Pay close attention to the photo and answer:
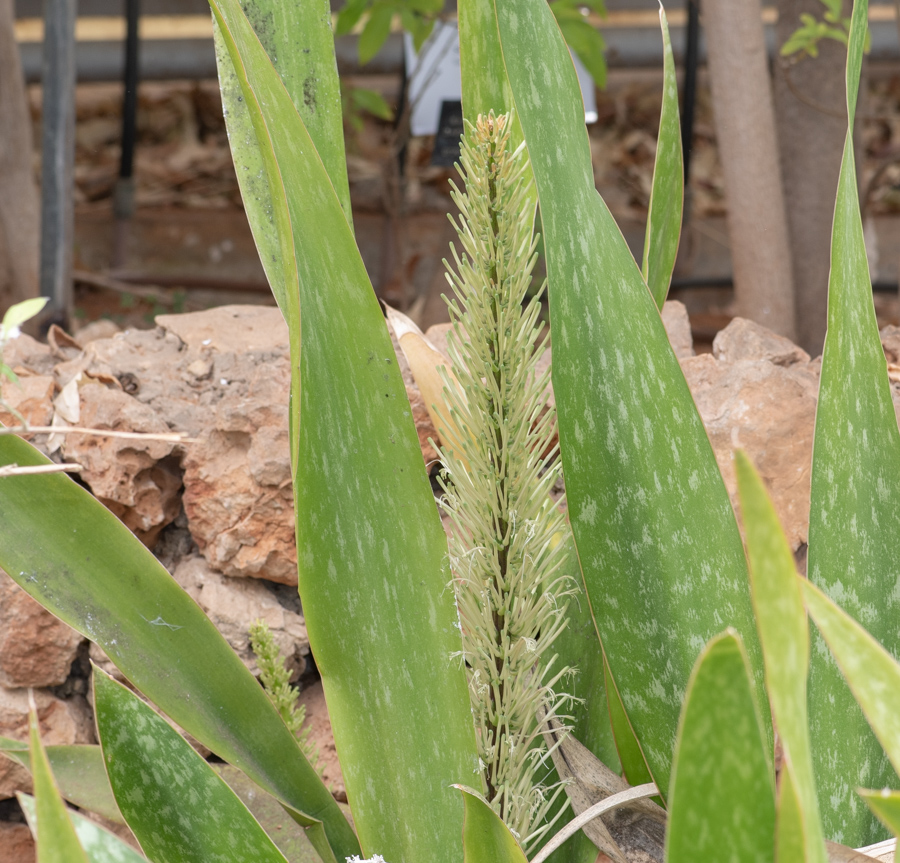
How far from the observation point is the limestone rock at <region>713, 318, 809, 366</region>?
84 centimetres

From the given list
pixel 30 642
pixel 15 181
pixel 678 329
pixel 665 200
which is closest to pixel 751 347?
pixel 678 329

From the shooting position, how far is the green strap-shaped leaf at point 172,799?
400 mm

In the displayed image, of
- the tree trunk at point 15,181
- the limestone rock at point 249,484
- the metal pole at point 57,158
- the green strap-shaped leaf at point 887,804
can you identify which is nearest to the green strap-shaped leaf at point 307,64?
the limestone rock at point 249,484

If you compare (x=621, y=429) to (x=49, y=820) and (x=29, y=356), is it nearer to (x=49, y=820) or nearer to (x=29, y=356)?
(x=49, y=820)

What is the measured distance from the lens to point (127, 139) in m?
2.25

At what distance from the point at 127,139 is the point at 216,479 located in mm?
1774

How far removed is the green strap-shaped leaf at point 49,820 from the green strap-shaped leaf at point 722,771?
18 cm

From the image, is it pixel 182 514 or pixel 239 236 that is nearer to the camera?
pixel 182 514

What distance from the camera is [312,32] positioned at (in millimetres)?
511

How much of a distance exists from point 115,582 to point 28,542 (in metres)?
0.05

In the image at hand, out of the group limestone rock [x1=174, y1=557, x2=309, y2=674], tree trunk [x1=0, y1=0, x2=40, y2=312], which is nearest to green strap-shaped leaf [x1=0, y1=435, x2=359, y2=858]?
limestone rock [x1=174, y1=557, x2=309, y2=674]

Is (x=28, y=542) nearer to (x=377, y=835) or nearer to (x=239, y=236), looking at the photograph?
(x=377, y=835)

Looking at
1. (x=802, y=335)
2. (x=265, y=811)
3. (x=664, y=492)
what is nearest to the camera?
(x=664, y=492)

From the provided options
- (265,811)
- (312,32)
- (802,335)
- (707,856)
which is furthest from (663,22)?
(802,335)
